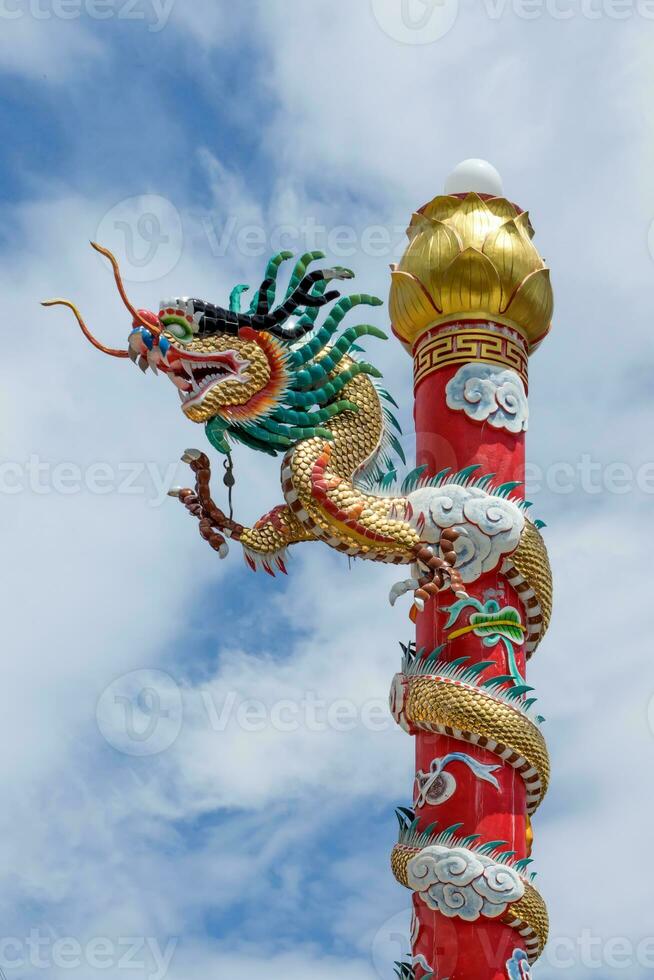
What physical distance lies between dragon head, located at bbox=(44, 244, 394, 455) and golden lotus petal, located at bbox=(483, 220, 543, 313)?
1184 millimetres

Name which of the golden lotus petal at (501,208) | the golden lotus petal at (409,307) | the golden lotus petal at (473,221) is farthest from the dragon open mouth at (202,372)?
the golden lotus petal at (501,208)

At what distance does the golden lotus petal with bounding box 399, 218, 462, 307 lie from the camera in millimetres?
12719

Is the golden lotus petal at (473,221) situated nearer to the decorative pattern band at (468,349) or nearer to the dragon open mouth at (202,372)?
the decorative pattern band at (468,349)

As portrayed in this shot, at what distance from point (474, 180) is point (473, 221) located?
50 cm

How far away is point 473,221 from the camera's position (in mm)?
12930

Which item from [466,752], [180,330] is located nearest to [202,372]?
[180,330]

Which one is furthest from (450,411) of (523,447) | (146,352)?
(146,352)

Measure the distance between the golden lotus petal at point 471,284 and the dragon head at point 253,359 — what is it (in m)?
0.81

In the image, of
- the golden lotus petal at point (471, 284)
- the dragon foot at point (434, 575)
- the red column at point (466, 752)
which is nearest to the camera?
the red column at point (466, 752)

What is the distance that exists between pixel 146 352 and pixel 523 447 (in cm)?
292

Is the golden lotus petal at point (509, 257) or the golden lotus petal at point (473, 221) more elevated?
the golden lotus petal at point (473, 221)

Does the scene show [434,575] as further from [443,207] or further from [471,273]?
[443,207]

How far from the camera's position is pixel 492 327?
41.8ft

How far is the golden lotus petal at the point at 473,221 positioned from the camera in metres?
12.8
